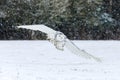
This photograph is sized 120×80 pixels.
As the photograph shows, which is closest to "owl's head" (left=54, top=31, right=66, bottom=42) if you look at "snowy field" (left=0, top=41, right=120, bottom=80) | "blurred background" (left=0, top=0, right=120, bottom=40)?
"snowy field" (left=0, top=41, right=120, bottom=80)

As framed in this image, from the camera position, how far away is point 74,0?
16391 millimetres

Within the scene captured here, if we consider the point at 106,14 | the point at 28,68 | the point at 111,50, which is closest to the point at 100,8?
the point at 106,14

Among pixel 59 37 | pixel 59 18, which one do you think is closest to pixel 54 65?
pixel 59 37

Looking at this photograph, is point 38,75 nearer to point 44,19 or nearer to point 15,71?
point 15,71

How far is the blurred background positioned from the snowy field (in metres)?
5.52

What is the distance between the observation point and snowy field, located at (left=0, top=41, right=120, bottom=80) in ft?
20.9

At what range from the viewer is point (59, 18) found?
1645 centimetres

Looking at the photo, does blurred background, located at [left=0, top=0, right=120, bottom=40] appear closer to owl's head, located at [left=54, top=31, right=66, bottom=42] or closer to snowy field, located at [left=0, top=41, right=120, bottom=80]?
snowy field, located at [left=0, top=41, right=120, bottom=80]

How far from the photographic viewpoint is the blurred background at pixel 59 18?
16.4m

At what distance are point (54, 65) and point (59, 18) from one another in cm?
879

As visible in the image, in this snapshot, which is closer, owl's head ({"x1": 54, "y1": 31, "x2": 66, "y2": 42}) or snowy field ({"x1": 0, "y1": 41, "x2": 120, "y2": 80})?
snowy field ({"x1": 0, "y1": 41, "x2": 120, "y2": 80})

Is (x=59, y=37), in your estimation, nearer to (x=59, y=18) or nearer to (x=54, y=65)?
(x=54, y=65)

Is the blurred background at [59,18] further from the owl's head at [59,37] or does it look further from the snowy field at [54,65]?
the owl's head at [59,37]

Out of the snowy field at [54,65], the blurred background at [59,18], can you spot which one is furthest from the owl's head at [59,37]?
the blurred background at [59,18]
